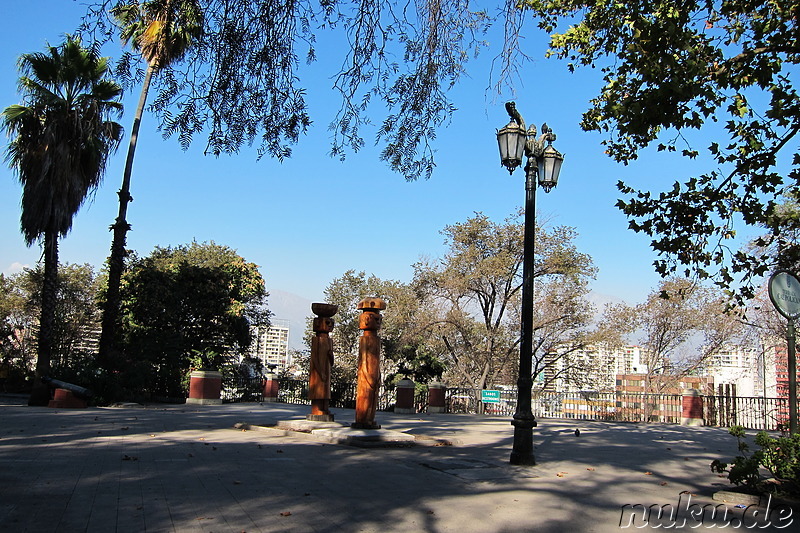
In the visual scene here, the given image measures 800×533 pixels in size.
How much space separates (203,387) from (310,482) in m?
15.2

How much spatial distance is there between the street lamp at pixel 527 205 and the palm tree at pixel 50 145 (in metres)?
14.1

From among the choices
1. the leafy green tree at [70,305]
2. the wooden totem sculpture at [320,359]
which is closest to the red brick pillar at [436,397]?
the wooden totem sculpture at [320,359]

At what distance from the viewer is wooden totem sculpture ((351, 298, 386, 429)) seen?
1168 cm

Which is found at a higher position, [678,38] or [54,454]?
[678,38]

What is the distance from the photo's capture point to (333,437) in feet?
35.7

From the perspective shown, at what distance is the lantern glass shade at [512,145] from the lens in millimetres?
→ 9688

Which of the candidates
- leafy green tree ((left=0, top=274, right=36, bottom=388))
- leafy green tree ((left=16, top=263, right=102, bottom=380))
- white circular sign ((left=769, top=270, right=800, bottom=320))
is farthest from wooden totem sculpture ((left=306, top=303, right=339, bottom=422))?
leafy green tree ((left=16, top=263, right=102, bottom=380))

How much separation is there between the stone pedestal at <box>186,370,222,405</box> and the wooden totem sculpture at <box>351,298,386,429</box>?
10.8m

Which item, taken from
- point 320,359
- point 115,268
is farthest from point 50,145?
point 320,359

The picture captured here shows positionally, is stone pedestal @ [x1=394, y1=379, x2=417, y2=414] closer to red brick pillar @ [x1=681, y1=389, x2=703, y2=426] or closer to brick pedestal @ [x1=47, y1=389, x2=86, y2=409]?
red brick pillar @ [x1=681, y1=389, x2=703, y2=426]

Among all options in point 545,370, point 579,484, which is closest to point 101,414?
point 579,484

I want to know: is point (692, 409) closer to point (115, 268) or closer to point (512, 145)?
point (512, 145)

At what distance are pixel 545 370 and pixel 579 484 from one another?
2604cm

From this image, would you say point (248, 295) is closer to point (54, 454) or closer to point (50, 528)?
point (54, 454)
